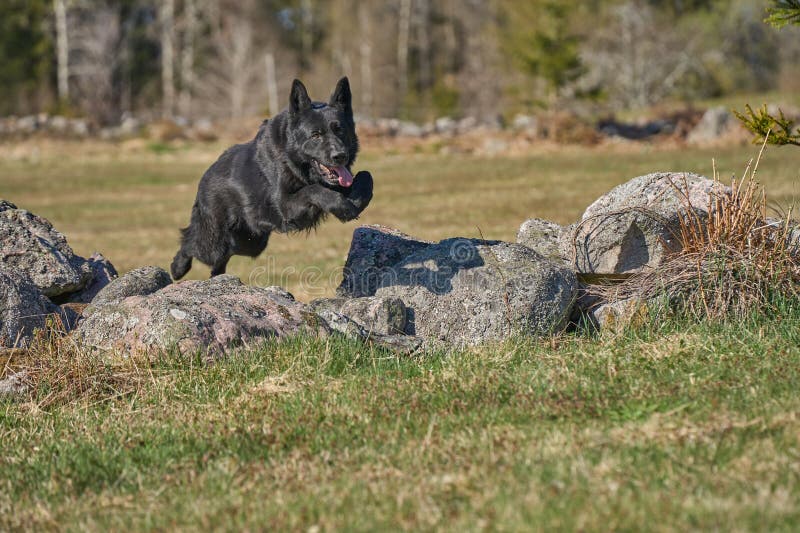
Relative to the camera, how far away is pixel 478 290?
625 centimetres

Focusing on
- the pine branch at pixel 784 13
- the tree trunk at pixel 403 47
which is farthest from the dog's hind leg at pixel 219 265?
the tree trunk at pixel 403 47

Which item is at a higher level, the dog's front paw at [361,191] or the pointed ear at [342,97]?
the pointed ear at [342,97]

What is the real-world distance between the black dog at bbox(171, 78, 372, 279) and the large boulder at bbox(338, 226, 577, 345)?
2.04ft

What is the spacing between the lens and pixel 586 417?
4.50 meters

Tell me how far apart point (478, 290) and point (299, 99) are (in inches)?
80.9

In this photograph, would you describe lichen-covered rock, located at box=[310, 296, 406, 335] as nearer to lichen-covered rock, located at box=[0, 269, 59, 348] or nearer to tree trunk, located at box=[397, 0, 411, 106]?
lichen-covered rock, located at box=[0, 269, 59, 348]

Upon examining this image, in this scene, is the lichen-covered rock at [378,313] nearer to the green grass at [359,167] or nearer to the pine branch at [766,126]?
the pine branch at [766,126]

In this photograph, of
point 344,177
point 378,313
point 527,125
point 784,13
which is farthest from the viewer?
point 527,125

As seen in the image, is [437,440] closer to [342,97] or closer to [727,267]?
[727,267]

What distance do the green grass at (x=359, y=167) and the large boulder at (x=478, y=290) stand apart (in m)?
3.34

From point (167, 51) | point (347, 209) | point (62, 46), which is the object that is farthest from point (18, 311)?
point (167, 51)

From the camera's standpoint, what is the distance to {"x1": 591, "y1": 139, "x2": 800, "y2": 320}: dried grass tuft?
6.04 meters

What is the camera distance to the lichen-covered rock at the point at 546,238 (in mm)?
7008

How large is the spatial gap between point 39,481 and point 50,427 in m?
0.74
